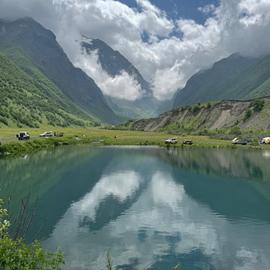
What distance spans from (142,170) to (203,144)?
7211cm

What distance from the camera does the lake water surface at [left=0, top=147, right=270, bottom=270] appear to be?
4053 centimetres

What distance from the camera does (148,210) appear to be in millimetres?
61688

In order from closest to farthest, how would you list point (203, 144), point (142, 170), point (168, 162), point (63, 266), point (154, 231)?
point (63, 266), point (154, 231), point (142, 170), point (168, 162), point (203, 144)

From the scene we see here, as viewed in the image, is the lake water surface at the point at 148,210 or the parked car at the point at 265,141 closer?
the lake water surface at the point at 148,210

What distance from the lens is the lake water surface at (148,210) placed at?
40.5 metres

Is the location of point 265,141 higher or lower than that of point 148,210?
higher

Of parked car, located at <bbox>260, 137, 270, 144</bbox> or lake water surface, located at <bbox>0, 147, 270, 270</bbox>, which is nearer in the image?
lake water surface, located at <bbox>0, 147, 270, 270</bbox>

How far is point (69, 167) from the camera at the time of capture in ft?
353

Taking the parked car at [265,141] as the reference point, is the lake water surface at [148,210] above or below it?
below

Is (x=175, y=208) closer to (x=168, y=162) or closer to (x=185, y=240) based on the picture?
(x=185, y=240)

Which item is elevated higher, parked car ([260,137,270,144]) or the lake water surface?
parked car ([260,137,270,144])

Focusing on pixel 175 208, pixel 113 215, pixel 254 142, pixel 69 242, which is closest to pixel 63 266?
pixel 69 242

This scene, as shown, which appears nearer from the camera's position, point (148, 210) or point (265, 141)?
point (148, 210)

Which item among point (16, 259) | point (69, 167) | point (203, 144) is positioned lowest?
point (16, 259)
